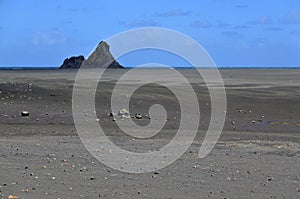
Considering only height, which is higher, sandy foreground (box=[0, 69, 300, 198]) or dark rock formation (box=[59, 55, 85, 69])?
dark rock formation (box=[59, 55, 85, 69])

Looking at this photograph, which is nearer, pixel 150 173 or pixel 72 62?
pixel 150 173

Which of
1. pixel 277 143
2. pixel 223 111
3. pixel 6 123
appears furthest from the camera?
pixel 223 111

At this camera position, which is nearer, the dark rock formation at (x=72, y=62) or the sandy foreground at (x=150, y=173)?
the sandy foreground at (x=150, y=173)

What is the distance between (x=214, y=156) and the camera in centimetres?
1024

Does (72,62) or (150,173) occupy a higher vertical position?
(72,62)

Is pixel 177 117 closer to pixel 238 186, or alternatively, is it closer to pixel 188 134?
pixel 188 134

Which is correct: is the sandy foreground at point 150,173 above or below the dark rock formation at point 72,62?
below

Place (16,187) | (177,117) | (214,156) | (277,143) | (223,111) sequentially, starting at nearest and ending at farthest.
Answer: (16,187), (214,156), (277,143), (177,117), (223,111)

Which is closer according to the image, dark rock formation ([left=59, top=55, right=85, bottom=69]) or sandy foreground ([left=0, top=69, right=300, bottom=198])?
sandy foreground ([left=0, top=69, right=300, bottom=198])

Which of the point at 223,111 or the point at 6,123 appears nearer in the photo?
the point at 6,123

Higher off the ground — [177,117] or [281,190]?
[177,117]

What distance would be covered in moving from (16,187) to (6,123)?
814 centimetres

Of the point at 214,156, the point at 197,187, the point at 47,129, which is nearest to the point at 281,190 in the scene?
the point at 197,187

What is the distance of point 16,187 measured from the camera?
752 cm
